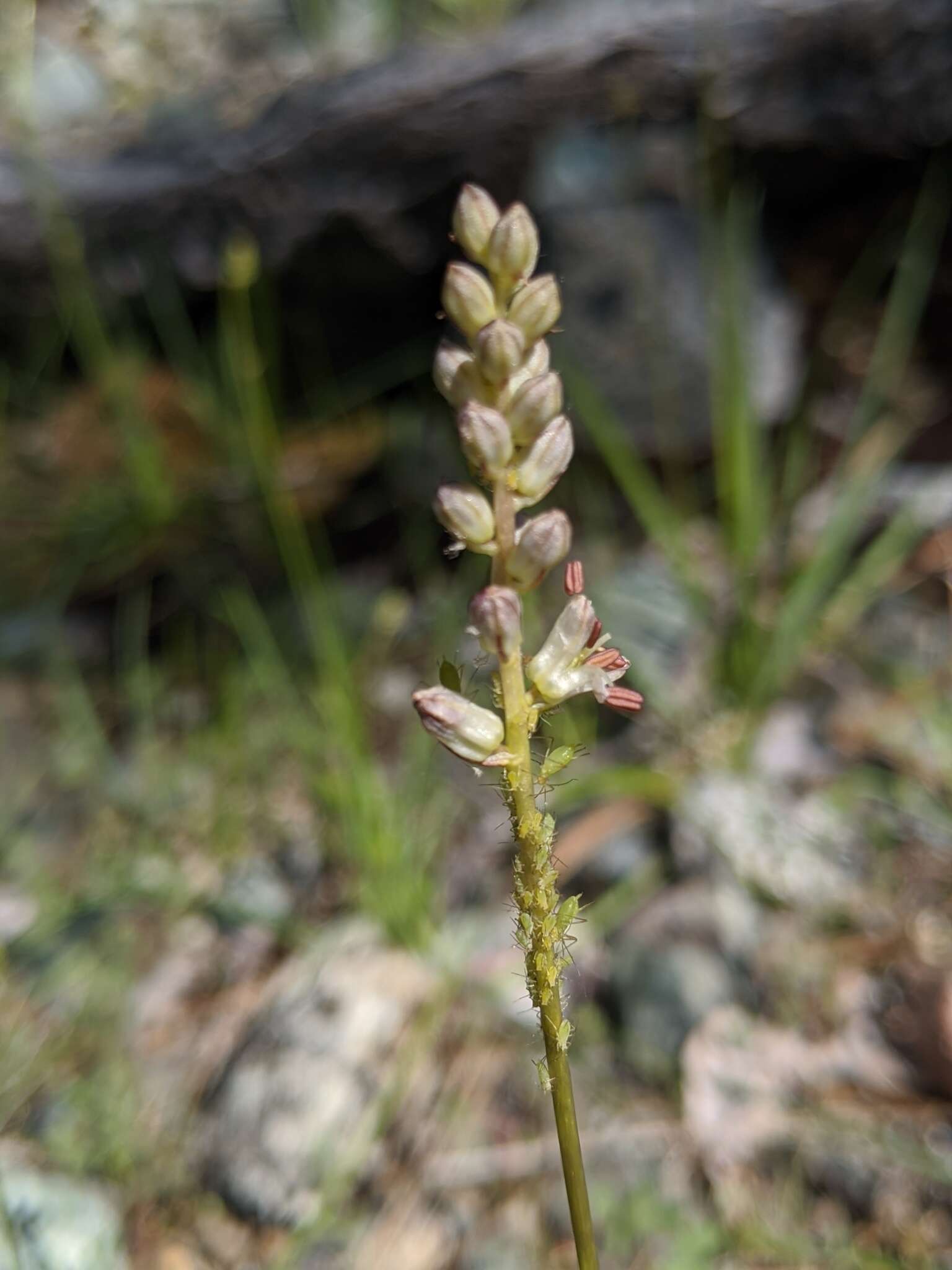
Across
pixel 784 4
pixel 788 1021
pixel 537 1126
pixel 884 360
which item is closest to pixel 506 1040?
pixel 537 1126

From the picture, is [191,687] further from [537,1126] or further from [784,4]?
[784,4]

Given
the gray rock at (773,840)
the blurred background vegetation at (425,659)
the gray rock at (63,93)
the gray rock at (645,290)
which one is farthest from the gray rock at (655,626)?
the gray rock at (63,93)

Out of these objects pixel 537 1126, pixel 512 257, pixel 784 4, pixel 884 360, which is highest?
pixel 784 4

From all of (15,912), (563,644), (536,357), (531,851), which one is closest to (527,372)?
(536,357)

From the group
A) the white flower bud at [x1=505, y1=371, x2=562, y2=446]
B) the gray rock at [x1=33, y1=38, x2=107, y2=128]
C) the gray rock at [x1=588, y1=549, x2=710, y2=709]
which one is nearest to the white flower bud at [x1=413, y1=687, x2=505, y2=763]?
the white flower bud at [x1=505, y1=371, x2=562, y2=446]

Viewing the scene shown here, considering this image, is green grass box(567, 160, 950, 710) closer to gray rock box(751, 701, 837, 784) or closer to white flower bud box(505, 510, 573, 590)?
gray rock box(751, 701, 837, 784)

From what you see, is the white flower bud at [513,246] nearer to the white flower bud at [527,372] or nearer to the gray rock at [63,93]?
the white flower bud at [527,372]
